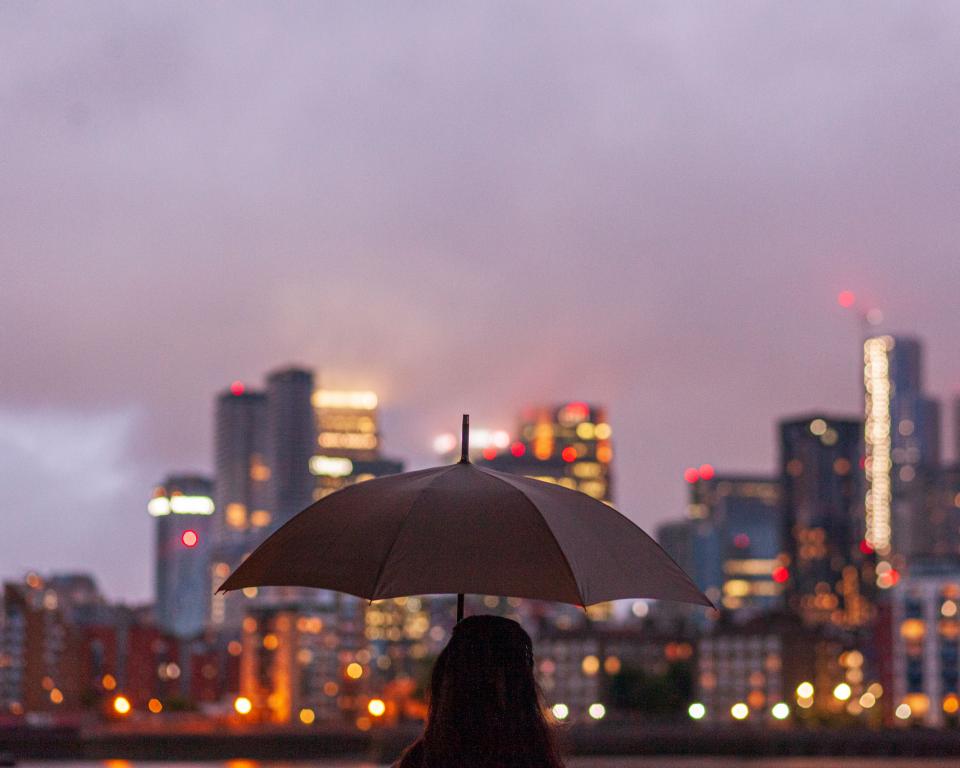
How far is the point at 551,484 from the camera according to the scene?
7.28 metres

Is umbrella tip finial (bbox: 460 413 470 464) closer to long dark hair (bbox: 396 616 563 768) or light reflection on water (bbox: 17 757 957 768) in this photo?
long dark hair (bbox: 396 616 563 768)

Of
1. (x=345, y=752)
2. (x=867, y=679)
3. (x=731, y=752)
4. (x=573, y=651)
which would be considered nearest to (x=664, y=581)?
(x=345, y=752)

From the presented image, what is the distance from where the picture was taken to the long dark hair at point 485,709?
5410mm

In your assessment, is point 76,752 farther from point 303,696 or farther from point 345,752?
point 303,696

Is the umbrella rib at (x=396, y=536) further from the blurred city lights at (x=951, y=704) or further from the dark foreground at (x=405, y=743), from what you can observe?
the blurred city lights at (x=951, y=704)

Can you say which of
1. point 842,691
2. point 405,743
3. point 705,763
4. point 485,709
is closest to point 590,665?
point 705,763

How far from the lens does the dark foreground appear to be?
123 meters

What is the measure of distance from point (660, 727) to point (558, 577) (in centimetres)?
14210

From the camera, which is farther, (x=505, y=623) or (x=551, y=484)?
(x=551, y=484)

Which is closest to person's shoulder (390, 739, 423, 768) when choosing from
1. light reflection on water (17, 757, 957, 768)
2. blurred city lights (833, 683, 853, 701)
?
blurred city lights (833, 683, 853, 701)

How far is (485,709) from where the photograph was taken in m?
5.44

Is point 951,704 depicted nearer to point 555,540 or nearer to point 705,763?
point 705,763

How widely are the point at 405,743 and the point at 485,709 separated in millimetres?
119134

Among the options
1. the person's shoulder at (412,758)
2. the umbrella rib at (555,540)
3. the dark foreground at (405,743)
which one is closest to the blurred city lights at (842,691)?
the dark foreground at (405,743)
